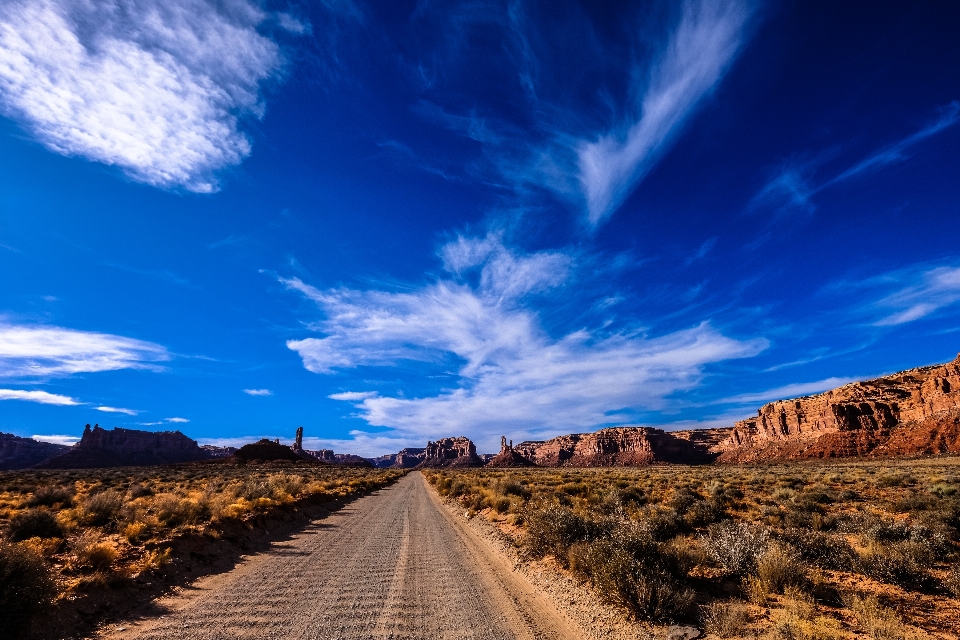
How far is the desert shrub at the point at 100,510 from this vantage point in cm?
1428

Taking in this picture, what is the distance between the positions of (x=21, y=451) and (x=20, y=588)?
704ft

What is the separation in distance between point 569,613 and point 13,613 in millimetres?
8855

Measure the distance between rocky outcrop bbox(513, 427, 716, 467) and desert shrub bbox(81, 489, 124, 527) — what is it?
14275 centimetres

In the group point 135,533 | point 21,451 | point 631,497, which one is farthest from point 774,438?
point 21,451

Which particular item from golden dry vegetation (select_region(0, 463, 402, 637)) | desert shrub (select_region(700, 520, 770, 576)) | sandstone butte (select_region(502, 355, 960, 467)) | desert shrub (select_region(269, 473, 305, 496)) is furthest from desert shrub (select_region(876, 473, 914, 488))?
sandstone butte (select_region(502, 355, 960, 467))

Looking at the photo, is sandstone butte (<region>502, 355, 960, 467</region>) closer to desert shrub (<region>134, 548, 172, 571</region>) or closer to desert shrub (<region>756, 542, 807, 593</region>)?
desert shrub (<region>756, 542, 807, 593</region>)

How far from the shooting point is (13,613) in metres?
6.09

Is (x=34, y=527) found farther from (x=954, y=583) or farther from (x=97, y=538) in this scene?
(x=954, y=583)

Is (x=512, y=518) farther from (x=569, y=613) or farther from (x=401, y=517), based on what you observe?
(x=569, y=613)

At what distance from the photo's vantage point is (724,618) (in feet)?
20.9

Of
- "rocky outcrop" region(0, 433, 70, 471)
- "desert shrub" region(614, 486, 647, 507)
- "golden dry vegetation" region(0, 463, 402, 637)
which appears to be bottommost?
"desert shrub" region(614, 486, 647, 507)

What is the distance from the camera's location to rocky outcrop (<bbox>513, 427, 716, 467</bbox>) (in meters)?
Result: 150

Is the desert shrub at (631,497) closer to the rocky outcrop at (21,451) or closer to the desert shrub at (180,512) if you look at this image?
the desert shrub at (180,512)

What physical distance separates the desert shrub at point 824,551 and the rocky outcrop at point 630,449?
140452mm
